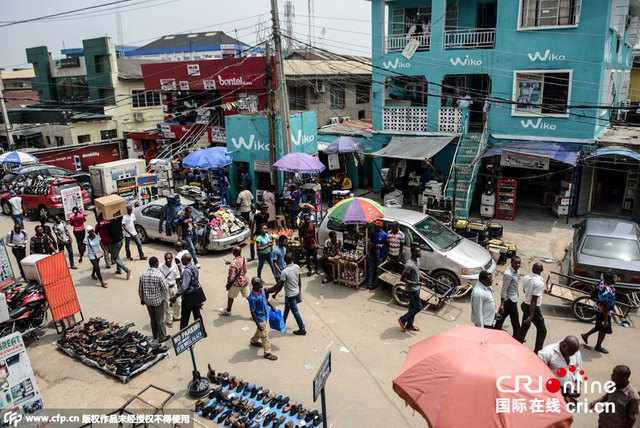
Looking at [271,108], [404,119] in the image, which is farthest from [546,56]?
[271,108]

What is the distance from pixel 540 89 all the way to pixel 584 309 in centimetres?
1041

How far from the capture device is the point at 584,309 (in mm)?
9570

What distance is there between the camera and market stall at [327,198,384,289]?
1105cm

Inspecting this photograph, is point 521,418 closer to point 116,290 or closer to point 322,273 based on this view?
point 322,273

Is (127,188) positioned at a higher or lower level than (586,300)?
higher

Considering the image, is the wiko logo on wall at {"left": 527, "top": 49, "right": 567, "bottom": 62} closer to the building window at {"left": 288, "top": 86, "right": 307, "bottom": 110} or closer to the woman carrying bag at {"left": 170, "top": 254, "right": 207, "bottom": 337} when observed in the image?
the building window at {"left": 288, "top": 86, "right": 307, "bottom": 110}

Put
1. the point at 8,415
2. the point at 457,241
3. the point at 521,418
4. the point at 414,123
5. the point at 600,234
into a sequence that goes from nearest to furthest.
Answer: the point at 521,418 → the point at 8,415 → the point at 600,234 → the point at 457,241 → the point at 414,123

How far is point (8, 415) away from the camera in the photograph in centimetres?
634

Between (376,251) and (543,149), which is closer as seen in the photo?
(376,251)

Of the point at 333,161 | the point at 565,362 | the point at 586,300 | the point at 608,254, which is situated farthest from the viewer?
the point at 333,161

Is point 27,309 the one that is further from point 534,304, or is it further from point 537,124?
point 537,124

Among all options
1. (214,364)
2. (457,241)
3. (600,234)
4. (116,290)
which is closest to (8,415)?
(214,364)

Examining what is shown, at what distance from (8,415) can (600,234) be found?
11.9m

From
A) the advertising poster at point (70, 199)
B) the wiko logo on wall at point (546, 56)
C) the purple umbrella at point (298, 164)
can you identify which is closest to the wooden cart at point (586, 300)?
the purple umbrella at point (298, 164)
